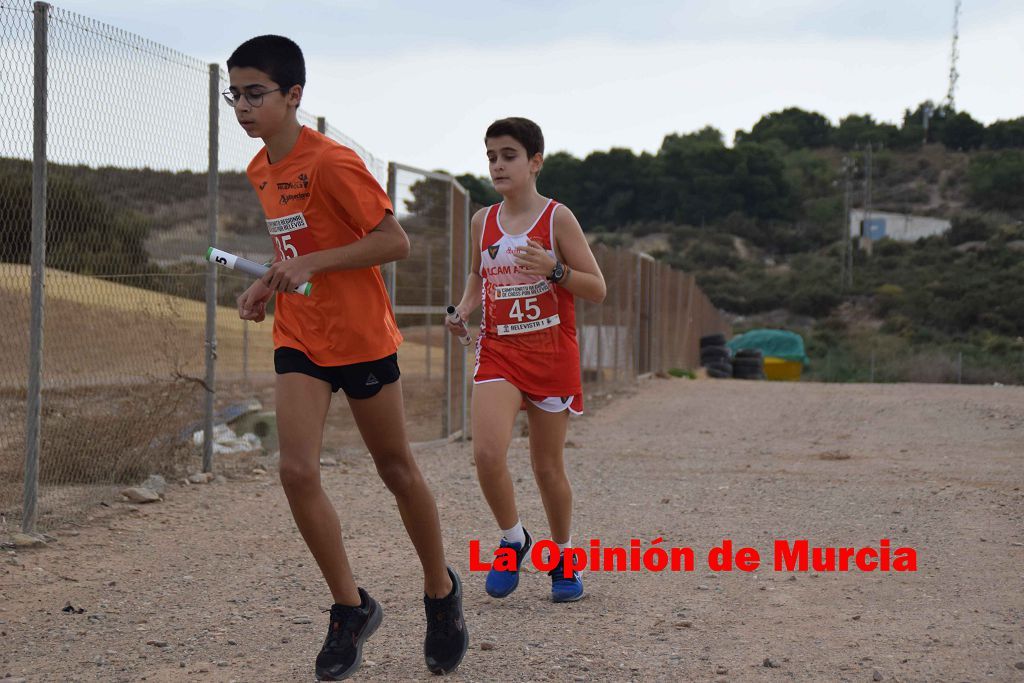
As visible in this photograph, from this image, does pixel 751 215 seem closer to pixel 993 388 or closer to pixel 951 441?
pixel 993 388

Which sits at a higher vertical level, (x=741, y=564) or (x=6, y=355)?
(x=6, y=355)

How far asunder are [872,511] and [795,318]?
2094 inches

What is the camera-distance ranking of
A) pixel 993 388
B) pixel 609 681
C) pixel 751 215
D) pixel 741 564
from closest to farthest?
pixel 609 681 < pixel 741 564 < pixel 993 388 < pixel 751 215

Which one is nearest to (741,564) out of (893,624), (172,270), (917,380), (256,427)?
(893,624)

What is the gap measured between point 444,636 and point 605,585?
5.36 feet

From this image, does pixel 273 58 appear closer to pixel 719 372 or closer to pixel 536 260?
pixel 536 260

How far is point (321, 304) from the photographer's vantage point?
3893 millimetres

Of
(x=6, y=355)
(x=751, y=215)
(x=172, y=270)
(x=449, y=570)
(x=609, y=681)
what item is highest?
(x=751, y=215)

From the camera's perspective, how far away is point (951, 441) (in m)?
11.1

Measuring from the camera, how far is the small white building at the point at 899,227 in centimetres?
7056

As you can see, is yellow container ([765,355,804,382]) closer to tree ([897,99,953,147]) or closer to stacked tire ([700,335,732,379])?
stacked tire ([700,335,732,379])

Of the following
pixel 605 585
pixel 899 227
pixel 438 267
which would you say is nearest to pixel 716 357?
pixel 438 267

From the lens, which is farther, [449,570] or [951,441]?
[951,441]

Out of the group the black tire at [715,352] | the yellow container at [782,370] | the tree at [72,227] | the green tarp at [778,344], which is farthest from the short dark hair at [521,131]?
the green tarp at [778,344]
